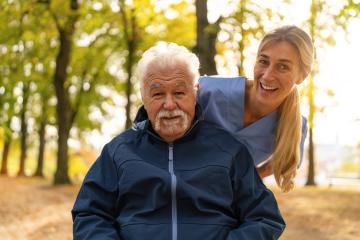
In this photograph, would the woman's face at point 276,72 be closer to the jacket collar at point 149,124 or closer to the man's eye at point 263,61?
the man's eye at point 263,61

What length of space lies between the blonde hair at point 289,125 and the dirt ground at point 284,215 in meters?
4.51

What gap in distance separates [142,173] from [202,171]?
0.30 metres

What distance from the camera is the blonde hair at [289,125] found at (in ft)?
10.2

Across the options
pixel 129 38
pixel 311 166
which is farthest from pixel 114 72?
pixel 311 166

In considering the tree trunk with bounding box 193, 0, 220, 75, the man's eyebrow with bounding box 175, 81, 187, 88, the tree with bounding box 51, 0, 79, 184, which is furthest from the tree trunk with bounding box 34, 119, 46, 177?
the man's eyebrow with bounding box 175, 81, 187, 88

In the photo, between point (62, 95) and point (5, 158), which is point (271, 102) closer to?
point (62, 95)

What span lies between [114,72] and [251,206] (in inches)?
778

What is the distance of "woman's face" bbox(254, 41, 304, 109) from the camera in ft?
10.1

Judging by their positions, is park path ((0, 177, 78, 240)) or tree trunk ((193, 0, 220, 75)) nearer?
park path ((0, 177, 78, 240))

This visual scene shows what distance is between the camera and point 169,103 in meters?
2.80

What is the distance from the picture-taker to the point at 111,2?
616 inches

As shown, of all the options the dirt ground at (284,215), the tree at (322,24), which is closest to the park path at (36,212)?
the dirt ground at (284,215)

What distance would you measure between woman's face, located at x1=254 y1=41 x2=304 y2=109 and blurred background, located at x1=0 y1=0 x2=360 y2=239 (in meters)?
0.29

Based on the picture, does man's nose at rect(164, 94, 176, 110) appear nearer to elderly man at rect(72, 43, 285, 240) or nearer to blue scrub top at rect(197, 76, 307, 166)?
elderly man at rect(72, 43, 285, 240)
